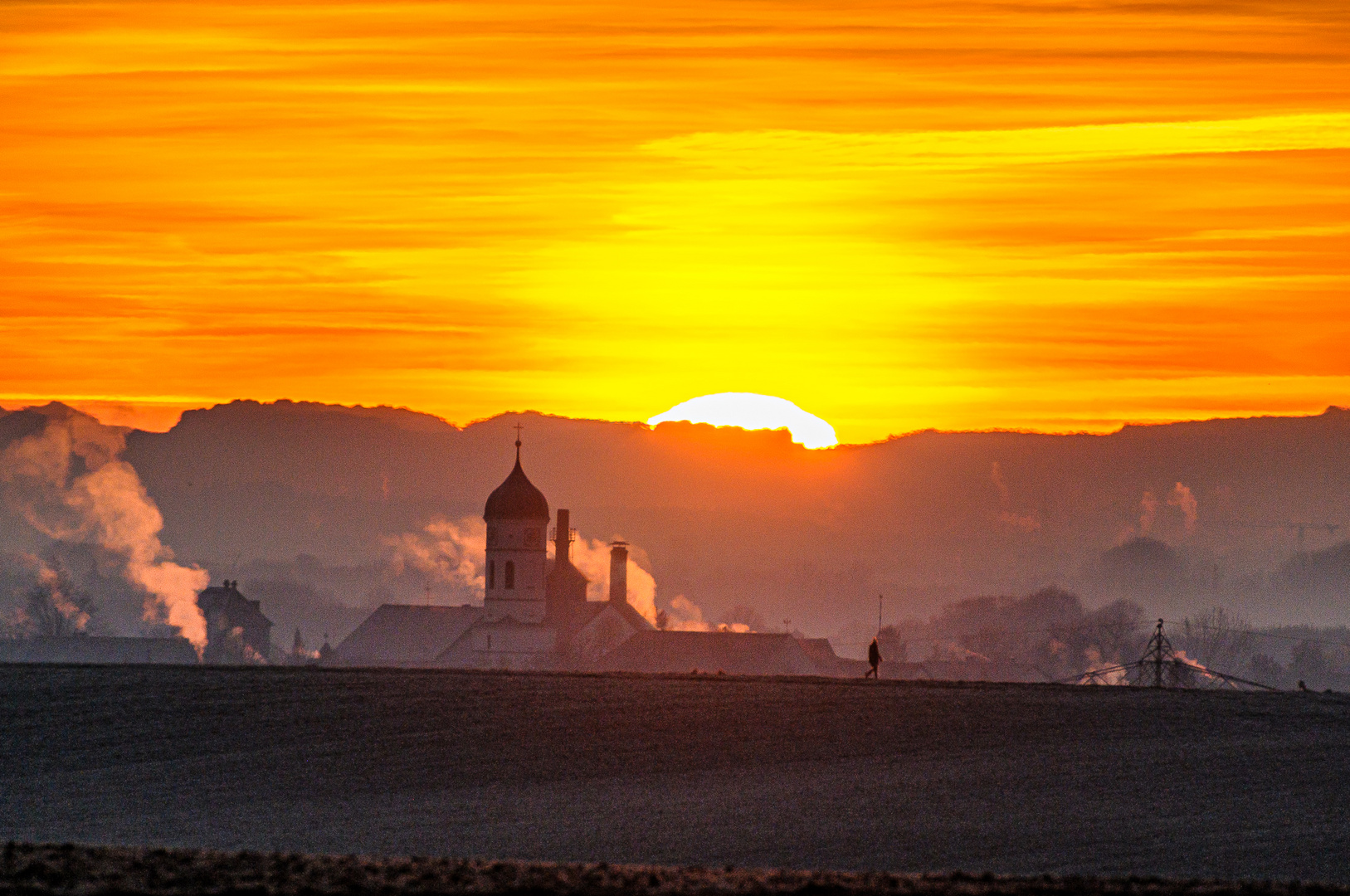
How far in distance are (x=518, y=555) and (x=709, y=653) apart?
15.8 metres

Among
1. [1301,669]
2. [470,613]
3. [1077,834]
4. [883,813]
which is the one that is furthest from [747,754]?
[1301,669]

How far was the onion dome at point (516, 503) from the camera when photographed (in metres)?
144

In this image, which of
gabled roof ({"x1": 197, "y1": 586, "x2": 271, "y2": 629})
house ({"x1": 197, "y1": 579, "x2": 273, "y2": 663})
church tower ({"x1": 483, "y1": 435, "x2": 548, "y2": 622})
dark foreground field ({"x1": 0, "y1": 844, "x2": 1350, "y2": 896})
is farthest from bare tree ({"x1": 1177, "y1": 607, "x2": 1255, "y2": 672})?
dark foreground field ({"x1": 0, "y1": 844, "x2": 1350, "y2": 896})

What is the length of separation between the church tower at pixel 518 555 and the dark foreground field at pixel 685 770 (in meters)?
91.8

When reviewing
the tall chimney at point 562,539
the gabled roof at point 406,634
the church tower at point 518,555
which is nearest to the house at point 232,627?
the gabled roof at point 406,634

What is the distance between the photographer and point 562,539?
151625 millimetres

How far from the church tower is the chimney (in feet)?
37.5

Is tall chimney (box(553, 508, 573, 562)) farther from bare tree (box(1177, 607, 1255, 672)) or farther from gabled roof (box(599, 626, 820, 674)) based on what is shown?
bare tree (box(1177, 607, 1255, 672))

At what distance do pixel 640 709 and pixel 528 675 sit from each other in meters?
6.44

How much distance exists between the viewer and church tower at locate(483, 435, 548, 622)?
143875 mm

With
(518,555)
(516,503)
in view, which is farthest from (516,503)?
(518,555)

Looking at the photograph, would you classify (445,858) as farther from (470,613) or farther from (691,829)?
(470,613)

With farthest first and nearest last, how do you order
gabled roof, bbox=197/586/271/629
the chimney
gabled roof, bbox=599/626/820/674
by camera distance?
gabled roof, bbox=197/586/271/629 < the chimney < gabled roof, bbox=599/626/820/674

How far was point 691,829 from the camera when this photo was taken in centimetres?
3250
